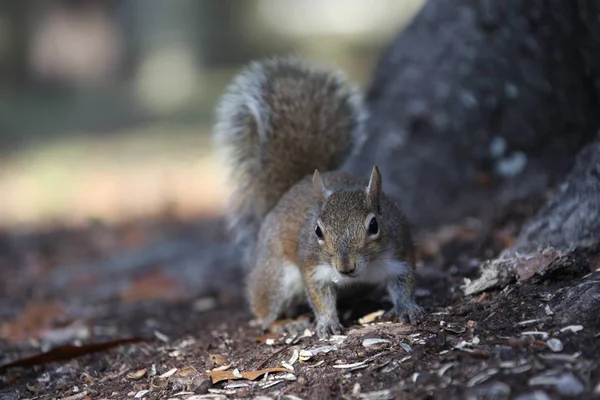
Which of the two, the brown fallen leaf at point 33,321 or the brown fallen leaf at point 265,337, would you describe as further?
the brown fallen leaf at point 33,321

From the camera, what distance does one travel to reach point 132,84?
11.6 metres

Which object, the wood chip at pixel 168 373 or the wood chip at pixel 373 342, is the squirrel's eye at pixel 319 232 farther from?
the wood chip at pixel 168 373

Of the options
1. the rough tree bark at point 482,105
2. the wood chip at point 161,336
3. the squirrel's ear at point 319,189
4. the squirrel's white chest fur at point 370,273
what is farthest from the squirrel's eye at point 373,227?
the rough tree bark at point 482,105

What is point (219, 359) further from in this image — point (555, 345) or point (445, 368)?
point (555, 345)

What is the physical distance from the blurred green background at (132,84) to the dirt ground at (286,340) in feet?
6.03

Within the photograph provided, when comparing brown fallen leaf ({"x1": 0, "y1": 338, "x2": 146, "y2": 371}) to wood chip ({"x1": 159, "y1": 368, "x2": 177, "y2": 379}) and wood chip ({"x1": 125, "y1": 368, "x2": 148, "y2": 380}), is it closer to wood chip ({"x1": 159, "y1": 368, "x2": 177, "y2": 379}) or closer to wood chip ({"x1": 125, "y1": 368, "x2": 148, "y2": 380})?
wood chip ({"x1": 125, "y1": 368, "x2": 148, "y2": 380})

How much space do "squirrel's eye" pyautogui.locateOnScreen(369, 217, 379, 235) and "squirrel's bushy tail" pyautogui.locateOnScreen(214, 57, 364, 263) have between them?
85cm

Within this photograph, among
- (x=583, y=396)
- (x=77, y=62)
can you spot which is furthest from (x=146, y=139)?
(x=583, y=396)

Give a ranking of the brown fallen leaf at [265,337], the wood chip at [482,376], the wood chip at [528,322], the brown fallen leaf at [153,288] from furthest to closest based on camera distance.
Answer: the brown fallen leaf at [153,288]
the brown fallen leaf at [265,337]
the wood chip at [528,322]
the wood chip at [482,376]

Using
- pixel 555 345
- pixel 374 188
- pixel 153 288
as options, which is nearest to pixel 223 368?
pixel 374 188

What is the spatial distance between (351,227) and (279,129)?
972mm

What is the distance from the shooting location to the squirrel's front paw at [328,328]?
117 inches

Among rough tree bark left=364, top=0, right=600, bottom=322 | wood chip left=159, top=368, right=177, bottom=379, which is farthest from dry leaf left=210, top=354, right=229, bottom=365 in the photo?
rough tree bark left=364, top=0, right=600, bottom=322

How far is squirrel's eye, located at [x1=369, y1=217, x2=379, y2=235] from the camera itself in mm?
2912
